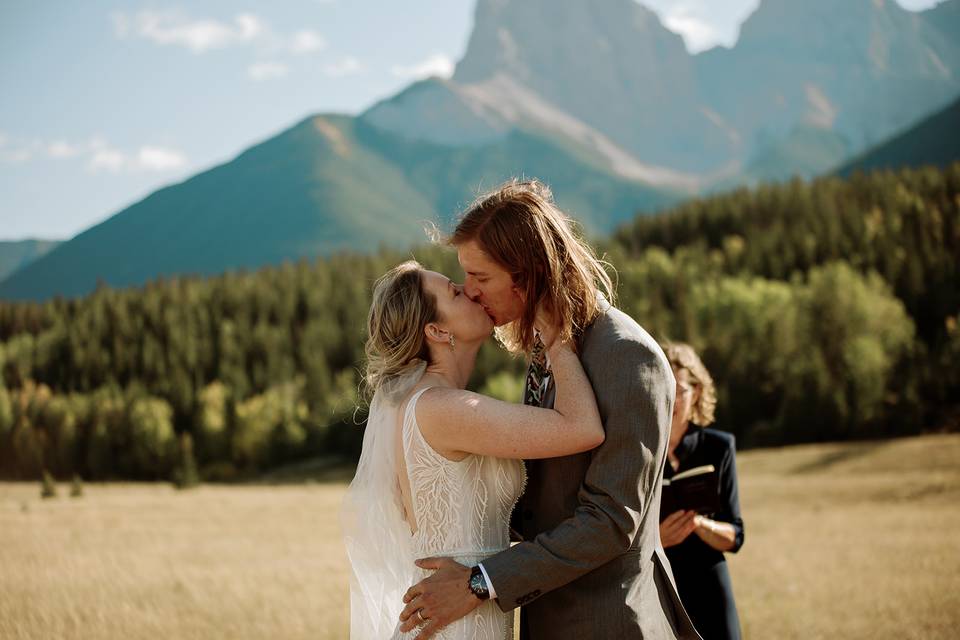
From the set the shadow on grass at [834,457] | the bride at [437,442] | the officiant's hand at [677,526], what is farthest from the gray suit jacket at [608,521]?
the shadow on grass at [834,457]

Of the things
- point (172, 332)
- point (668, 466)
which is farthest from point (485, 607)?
point (172, 332)

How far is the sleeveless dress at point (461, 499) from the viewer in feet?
12.4

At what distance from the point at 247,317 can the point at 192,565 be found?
262 ft

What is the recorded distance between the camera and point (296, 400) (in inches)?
3241

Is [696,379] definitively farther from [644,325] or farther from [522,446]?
[644,325]

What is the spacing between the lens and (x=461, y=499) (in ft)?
12.5

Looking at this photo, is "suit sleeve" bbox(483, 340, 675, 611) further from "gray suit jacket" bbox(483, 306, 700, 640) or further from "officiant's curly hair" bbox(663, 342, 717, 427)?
"officiant's curly hair" bbox(663, 342, 717, 427)

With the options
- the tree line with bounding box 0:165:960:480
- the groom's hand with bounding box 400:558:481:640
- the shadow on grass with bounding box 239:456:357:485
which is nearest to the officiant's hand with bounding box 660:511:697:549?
the groom's hand with bounding box 400:558:481:640

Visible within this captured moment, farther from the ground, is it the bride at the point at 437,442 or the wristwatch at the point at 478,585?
the bride at the point at 437,442

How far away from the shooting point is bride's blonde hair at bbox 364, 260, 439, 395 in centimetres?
384

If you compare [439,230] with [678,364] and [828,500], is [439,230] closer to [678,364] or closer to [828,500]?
[678,364]

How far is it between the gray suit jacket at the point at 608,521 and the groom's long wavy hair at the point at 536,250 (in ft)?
0.50

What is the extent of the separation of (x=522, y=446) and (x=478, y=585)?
585mm

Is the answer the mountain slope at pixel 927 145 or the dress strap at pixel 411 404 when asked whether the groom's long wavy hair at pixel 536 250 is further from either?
the mountain slope at pixel 927 145
